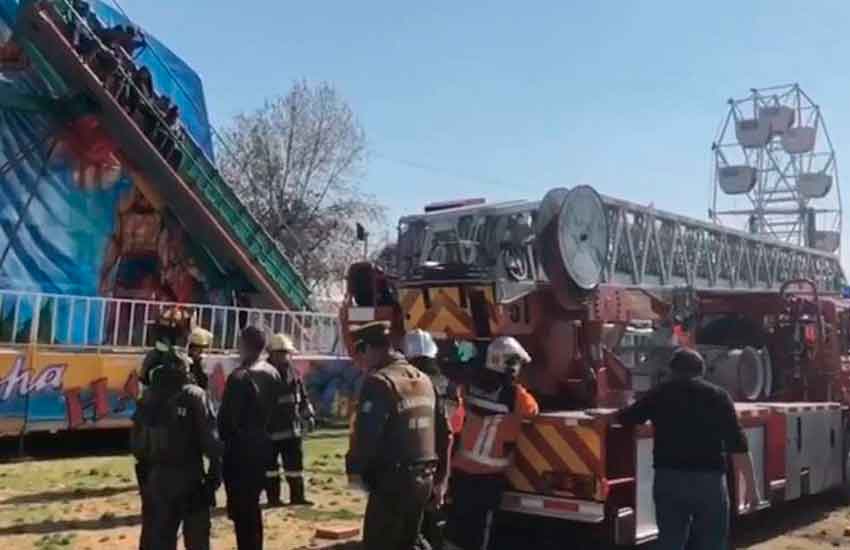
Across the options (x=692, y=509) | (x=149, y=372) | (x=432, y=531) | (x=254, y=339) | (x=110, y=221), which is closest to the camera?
(x=149, y=372)

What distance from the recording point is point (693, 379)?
673cm

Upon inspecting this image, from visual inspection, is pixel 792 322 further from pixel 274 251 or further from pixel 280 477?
pixel 274 251

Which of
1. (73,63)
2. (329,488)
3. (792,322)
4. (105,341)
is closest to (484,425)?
(329,488)

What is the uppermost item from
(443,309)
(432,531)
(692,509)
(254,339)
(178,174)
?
(178,174)

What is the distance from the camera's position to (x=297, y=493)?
1004 cm

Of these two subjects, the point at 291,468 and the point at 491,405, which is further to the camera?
the point at 291,468

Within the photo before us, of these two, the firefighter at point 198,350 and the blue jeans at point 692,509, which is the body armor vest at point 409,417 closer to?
the blue jeans at point 692,509

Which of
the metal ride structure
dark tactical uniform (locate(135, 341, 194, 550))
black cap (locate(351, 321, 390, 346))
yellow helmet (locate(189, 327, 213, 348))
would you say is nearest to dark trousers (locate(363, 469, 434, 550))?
black cap (locate(351, 321, 390, 346))

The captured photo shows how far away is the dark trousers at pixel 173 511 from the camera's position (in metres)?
6.08

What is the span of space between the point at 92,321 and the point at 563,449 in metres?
10.00

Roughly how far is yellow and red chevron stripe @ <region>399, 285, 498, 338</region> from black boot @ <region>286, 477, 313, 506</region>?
237 cm

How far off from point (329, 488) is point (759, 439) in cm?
484

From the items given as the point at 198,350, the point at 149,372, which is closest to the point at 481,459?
the point at 149,372

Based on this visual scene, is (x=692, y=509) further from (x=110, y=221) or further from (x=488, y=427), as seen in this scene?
(x=110, y=221)
